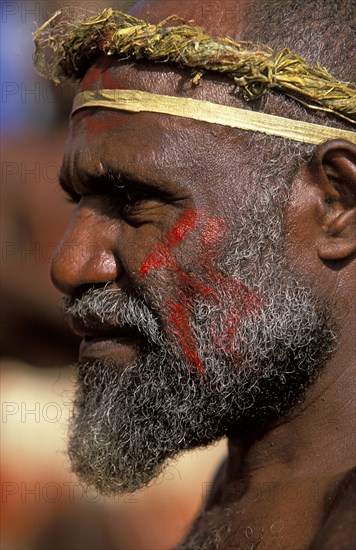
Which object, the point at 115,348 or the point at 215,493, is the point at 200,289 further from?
→ the point at 215,493

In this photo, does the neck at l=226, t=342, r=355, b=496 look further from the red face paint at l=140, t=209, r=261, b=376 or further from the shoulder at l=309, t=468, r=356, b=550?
the red face paint at l=140, t=209, r=261, b=376

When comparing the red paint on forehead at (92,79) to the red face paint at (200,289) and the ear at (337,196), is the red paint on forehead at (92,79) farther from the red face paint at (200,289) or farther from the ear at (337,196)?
the ear at (337,196)

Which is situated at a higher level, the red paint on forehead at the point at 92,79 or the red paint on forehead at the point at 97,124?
the red paint on forehead at the point at 92,79

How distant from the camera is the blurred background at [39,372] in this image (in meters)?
6.65

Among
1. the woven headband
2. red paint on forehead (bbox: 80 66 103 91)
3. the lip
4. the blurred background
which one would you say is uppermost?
the woven headband

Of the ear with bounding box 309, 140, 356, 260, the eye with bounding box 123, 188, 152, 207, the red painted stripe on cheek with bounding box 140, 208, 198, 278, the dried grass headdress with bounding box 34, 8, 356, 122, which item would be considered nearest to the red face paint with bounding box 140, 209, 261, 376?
the red painted stripe on cheek with bounding box 140, 208, 198, 278

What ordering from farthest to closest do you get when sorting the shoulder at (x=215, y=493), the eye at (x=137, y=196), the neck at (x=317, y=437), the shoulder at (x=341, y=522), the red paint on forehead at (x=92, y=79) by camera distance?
the shoulder at (x=215, y=493), the red paint on forehead at (x=92, y=79), the eye at (x=137, y=196), the neck at (x=317, y=437), the shoulder at (x=341, y=522)

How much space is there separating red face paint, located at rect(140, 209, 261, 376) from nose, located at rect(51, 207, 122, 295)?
0.14m

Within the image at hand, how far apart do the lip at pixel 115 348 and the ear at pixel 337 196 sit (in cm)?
63

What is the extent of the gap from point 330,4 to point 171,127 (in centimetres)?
65

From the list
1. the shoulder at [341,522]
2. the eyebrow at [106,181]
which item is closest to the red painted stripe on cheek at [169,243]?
the eyebrow at [106,181]

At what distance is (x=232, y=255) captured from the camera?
288 cm

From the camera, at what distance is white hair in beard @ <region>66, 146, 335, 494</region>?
2.88 m

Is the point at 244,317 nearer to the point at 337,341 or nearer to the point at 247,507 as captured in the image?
the point at 337,341
